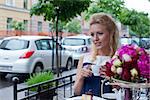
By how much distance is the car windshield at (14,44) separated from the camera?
8461mm

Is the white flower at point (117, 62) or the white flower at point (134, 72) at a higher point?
the white flower at point (117, 62)

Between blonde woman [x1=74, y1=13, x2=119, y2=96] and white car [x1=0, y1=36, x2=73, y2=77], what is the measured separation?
5.99m

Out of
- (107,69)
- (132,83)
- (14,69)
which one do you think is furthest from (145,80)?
(14,69)

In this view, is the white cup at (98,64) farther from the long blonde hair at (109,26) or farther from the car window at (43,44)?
the car window at (43,44)

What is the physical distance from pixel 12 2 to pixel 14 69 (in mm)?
10801

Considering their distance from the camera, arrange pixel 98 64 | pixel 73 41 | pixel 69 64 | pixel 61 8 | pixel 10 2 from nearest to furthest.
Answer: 1. pixel 98 64
2. pixel 61 8
3. pixel 69 64
4. pixel 73 41
5. pixel 10 2

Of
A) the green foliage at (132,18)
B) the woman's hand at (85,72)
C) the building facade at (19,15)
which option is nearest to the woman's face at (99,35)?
the woman's hand at (85,72)

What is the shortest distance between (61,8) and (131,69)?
5.00m

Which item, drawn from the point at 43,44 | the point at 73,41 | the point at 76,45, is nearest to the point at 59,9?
the point at 43,44

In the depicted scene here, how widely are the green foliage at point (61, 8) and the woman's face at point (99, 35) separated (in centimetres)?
417

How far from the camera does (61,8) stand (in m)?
6.50

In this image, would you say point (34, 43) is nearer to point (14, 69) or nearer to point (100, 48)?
point (14, 69)

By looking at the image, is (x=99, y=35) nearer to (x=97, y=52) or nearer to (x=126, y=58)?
(x=97, y=52)

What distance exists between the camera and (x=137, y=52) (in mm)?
1646
